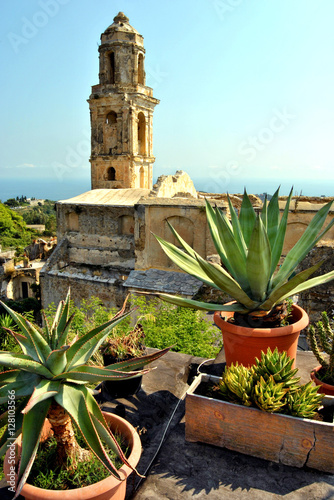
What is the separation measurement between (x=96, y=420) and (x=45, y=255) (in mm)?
28869

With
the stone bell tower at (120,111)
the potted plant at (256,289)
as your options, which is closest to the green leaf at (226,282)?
the potted plant at (256,289)

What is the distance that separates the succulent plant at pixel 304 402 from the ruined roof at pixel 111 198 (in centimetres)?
1317

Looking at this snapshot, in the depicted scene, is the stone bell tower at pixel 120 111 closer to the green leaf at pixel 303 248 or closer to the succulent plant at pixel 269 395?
the green leaf at pixel 303 248

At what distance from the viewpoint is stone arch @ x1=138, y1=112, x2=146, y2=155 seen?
21.7 metres

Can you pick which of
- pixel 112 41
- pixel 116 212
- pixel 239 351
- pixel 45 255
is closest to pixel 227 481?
pixel 239 351

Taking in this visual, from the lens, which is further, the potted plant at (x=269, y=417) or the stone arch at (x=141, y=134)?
the stone arch at (x=141, y=134)

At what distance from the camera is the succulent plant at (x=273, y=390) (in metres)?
2.25

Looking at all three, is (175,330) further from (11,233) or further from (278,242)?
(11,233)

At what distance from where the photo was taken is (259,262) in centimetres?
278

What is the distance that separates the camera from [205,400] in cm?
243

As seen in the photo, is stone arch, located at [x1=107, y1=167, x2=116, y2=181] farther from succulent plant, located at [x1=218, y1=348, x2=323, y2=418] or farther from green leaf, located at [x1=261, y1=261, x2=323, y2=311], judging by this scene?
succulent plant, located at [x1=218, y1=348, x2=323, y2=418]

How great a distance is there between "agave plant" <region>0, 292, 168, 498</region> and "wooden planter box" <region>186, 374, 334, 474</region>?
2.28 feet

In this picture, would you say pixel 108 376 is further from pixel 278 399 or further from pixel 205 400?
pixel 278 399

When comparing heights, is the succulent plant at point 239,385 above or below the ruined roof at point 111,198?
below
